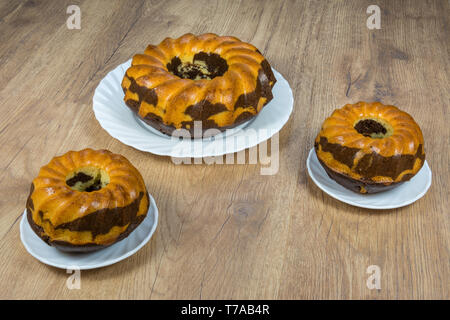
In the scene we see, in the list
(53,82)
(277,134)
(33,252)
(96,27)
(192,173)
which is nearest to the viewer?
(33,252)

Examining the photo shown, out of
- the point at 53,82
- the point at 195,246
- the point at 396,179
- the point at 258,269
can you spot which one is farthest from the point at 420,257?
the point at 53,82

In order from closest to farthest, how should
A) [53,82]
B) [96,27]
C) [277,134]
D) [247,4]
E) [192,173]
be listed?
[192,173], [277,134], [53,82], [96,27], [247,4]

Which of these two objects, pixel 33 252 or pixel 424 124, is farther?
pixel 424 124

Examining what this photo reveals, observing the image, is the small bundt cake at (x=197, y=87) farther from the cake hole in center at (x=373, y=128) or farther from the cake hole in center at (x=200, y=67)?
the cake hole in center at (x=373, y=128)

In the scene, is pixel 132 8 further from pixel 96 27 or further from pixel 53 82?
pixel 53 82

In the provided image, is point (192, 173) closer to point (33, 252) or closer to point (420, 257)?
point (33, 252)

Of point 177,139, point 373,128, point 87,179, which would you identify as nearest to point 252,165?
point 177,139

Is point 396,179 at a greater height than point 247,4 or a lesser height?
greater

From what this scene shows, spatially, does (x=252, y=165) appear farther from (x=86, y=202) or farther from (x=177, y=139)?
(x=86, y=202)

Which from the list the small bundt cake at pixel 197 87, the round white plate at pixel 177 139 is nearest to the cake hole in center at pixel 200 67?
the small bundt cake at pixel 197 87
